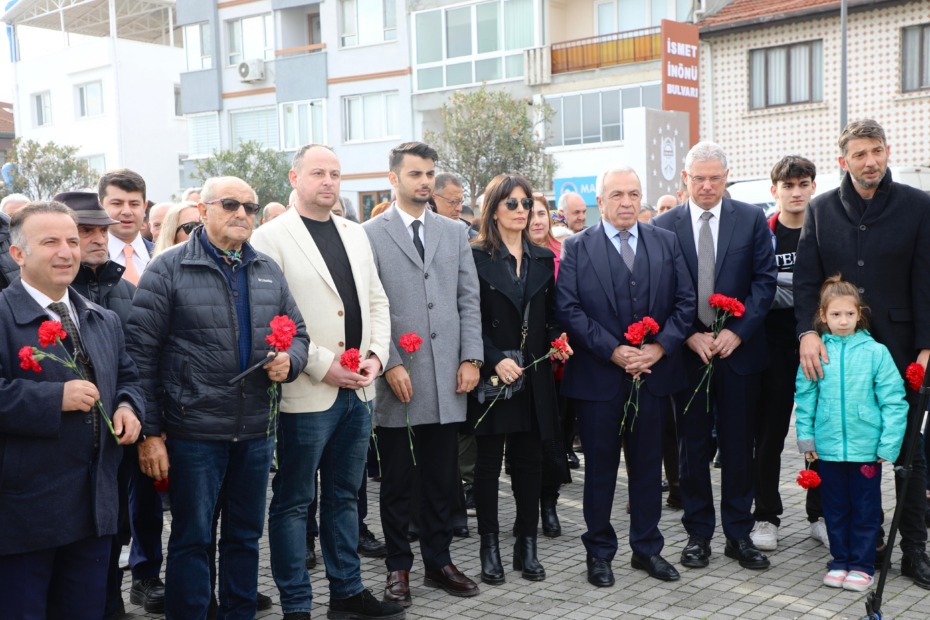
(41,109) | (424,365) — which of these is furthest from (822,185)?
(41,109)

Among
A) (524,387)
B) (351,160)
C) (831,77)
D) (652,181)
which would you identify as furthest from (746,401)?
(351,160)

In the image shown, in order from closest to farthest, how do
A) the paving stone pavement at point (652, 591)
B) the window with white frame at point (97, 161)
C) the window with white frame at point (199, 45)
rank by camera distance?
the paving stone pavement at point (652, 591) → the window with white frame at point (199, 45) → the window with white frame at point (97, 161)

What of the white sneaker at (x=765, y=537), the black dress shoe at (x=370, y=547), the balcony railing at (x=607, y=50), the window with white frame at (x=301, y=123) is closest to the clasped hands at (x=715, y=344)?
the white sneaker at (x=765, y=537)

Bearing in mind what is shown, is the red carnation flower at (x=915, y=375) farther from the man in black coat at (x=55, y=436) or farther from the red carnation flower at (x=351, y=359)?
the man in black coat at (x=55, y=436)

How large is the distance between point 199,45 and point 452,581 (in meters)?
36.6

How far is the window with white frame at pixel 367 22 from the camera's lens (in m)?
33.8

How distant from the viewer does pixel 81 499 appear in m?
3.94

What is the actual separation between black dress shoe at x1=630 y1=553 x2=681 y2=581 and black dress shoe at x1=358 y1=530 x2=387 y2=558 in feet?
5.23

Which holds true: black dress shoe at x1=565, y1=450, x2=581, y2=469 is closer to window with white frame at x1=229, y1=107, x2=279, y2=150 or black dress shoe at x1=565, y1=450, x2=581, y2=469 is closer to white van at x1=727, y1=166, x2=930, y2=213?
white van at x1=727, y1=166, x2=930, y2=213

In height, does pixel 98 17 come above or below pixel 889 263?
above

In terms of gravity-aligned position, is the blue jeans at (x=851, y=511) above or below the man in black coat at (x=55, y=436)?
below

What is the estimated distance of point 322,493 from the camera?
17.0ft

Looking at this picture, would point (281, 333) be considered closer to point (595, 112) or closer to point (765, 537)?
point (765, 537)

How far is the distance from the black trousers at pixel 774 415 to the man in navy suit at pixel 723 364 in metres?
0.30
